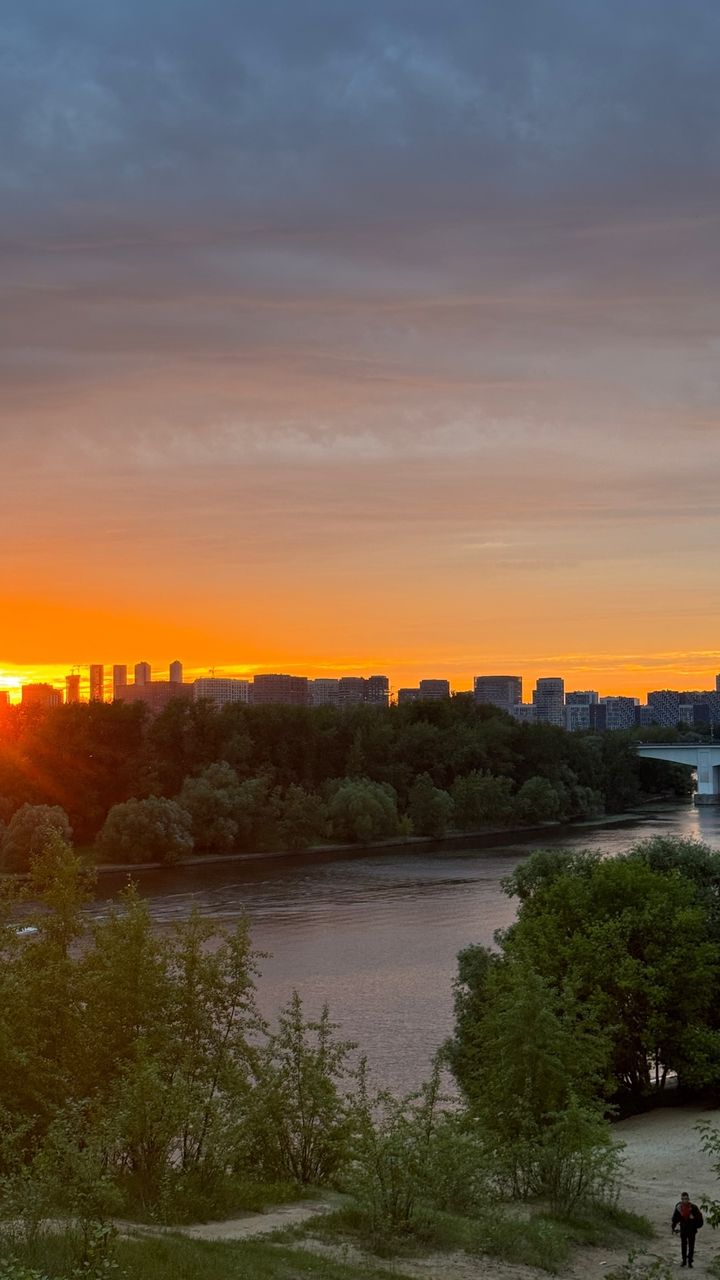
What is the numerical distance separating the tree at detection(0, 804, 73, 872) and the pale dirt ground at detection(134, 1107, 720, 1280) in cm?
4393

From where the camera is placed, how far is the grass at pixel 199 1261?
1262 cm

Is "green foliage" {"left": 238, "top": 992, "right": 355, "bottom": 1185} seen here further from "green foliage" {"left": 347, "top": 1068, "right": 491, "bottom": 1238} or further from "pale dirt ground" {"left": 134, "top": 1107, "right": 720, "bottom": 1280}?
"pale dirt ground" {"left": 134, "top": 1107, "right": 720, "bottom": 1280}

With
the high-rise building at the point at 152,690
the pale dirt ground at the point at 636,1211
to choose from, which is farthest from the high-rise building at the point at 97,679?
the pale dirt ground at the point at 636,1211

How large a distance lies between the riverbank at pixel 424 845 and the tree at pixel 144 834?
64 centimetres

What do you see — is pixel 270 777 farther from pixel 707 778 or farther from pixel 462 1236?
pixel 462 1236

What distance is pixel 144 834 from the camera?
72.4m

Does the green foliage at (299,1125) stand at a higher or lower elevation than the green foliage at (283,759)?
lower

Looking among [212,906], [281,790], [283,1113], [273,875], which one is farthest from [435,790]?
[283,1113]

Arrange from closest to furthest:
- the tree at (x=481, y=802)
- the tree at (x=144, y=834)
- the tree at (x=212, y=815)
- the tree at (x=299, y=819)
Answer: the tree at (x=144, y=834)
the tree at (x=212, y=815)
the tree at (x=299, y=819)
the tree at (x=481, y=802)

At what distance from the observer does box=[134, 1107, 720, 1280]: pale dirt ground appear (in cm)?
1499

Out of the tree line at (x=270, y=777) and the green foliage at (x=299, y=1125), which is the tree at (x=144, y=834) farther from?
the green foliage at (x=299, y=1125)

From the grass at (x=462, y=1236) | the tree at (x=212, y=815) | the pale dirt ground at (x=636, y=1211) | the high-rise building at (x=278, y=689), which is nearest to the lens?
the pale dirt ground at (x=636, y=1211)

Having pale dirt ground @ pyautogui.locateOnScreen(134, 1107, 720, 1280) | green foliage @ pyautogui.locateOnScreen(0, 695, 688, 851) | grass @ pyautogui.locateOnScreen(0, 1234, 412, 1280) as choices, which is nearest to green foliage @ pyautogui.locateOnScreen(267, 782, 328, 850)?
green foliage @ pyautogui.locateOnScreen(0, 695, 688, 851)

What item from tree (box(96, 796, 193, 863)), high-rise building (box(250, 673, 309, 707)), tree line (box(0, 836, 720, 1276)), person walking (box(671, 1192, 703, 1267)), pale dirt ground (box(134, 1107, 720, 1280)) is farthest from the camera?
high-rise building (box(250, 673, 309, 707))
